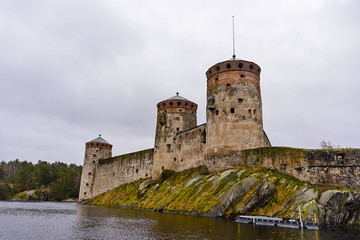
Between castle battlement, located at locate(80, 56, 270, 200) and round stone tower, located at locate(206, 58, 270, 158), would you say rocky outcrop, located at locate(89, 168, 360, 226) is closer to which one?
castle battlement, located at locate(80, 56, 270, 200)

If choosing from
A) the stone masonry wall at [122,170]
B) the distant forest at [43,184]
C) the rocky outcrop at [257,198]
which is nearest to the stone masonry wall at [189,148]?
the rocky outcrop at [257,198]

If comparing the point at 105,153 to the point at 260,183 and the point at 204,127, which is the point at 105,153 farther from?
the point at 260,183

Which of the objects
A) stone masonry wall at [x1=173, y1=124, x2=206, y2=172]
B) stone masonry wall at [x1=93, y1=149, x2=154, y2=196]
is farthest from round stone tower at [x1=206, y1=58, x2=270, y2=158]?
stone masonry wall at [x1=93, y1=149, x2=154, y2=196]

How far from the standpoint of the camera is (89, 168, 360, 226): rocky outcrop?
20.7 meters

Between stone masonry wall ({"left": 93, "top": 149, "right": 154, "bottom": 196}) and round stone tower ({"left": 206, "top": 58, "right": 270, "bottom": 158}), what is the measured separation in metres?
19.7

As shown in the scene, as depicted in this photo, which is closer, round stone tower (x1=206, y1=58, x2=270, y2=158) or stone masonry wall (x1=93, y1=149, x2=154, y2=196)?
round stone tower (x1=206, y1=58, x2=270, y2=158)

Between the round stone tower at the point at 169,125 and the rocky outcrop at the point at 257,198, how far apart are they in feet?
30.4

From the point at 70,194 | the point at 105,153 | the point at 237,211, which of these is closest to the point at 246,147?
the point at 237,211

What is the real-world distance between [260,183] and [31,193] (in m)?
75.0

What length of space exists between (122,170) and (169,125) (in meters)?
17.6

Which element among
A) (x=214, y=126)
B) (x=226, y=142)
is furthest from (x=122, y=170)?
(x=226, y=142)

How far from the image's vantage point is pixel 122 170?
57.5 metres

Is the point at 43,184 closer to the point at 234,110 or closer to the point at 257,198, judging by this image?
the point at 234,110

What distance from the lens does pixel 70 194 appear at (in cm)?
7919
